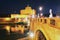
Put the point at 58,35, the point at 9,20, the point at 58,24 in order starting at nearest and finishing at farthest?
the point at 58,35
the point at 58,24
the point at 9,20

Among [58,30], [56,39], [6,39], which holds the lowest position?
[6,39]

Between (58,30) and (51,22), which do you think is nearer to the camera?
(58,30)

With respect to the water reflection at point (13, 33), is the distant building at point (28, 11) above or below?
above

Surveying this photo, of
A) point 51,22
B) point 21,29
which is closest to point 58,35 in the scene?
point 51,22

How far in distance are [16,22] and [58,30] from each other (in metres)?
43.5

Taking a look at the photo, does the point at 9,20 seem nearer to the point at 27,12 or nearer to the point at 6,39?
the point at 27,12

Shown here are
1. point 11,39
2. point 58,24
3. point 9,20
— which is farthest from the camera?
point 9,20

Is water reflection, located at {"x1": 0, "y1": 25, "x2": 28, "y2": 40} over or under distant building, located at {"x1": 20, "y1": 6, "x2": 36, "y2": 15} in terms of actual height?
under

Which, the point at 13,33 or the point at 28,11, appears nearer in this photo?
the point at 13,33

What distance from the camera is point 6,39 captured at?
99.3 ft

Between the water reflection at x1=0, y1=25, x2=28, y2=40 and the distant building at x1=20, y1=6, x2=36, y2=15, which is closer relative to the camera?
the water reflection at x1=0, y1=25, x2=28, y2=40

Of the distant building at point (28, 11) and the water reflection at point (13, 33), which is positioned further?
the distant building at point (28, 11)

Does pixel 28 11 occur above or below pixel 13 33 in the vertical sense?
above

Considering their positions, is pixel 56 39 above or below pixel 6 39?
above
